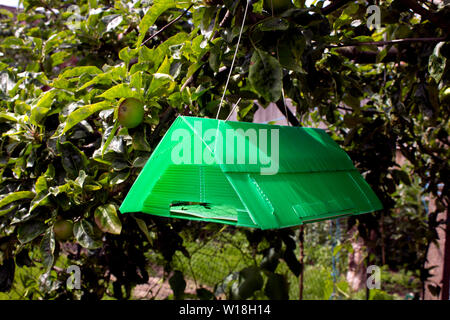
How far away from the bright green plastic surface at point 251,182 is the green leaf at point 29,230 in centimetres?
29

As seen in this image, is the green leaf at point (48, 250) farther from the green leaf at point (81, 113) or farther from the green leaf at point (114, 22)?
the green leaf at point (114, 22)

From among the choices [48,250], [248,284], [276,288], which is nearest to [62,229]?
[48,250]

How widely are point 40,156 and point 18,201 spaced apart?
16 centimetres

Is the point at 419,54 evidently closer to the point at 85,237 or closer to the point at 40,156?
the point at 85,237

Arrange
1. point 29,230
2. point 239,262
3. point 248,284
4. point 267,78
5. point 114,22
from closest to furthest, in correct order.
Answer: point 267,78 < point 29,230 < point 114,22 < point 248,284 < point 239,262

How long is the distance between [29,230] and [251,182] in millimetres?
694

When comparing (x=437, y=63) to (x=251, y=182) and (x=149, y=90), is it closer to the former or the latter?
(x=251, y=182)

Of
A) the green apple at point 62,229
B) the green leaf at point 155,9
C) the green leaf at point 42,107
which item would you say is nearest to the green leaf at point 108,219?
the green apple at point 62,229

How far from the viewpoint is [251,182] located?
0.87 meters

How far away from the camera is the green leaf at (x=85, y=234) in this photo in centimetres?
108

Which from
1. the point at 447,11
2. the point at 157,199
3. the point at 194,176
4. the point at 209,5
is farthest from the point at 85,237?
the point at 447,11

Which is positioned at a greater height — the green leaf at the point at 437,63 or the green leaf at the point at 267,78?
the green leaf at the point at 437,63
